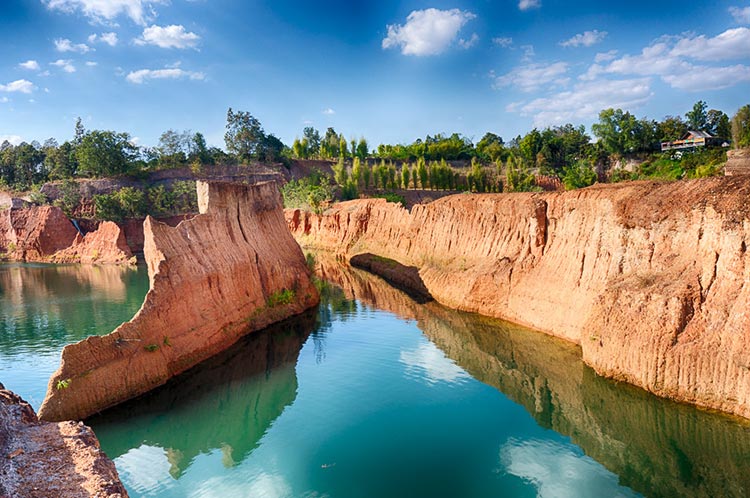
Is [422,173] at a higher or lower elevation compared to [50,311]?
higher

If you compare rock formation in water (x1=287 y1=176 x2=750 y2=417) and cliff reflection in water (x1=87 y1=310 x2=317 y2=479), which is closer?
cliff reflection in water (x1=87 y1=310 x2=317 y2=479)

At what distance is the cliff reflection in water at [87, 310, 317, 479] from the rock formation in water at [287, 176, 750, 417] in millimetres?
10341

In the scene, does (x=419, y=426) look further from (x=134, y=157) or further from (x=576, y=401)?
(x=134, y=157)

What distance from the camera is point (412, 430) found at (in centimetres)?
1305

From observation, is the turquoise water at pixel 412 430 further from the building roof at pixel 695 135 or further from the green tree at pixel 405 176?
the green tree at pixel 405 176

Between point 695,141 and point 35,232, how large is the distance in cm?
7358

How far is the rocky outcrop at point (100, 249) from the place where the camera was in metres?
45.7

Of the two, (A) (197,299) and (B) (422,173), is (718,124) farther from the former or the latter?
(A) (197,299)

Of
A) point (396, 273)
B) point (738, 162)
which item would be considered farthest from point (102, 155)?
point (738, 162)

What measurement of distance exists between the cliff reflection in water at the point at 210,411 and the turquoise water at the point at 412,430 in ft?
0.17

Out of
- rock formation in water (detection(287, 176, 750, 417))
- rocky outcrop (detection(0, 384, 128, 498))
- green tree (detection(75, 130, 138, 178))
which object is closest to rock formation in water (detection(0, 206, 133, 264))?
green tree (detection(75, 130, 138, 178))

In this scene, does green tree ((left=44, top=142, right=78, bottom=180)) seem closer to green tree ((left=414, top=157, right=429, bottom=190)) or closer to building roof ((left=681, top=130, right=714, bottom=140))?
green tree ((left=414, top=157, right=429, bottom=190))

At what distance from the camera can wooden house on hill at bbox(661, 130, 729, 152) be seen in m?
57.2

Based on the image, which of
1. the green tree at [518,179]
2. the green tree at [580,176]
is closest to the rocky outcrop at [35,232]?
the green tree at [580,176]
